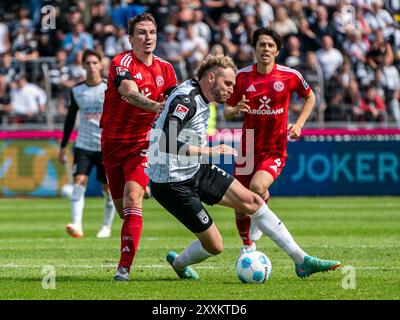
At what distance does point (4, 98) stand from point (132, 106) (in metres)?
14.5

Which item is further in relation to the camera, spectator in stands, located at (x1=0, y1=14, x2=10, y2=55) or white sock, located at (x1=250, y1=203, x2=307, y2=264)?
spectator in stands, located at (x1=0, y1=14, x2=10, y2=55)

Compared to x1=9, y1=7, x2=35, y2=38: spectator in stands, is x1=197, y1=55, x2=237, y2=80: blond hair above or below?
below

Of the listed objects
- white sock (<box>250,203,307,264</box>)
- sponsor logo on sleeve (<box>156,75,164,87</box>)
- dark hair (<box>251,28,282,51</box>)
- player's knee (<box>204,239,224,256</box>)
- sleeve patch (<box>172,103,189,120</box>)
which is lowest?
player's knee (<box>204,239,224,256</box>)

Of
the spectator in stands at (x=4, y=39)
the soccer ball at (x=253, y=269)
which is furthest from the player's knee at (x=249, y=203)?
the spectator in stands at (x=4, y=39)

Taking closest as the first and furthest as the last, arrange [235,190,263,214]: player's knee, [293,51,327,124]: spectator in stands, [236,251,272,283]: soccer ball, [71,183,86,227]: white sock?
[236,251,272,283]: soccer ball → [235,190,263,214]: player's knee → [71,183,86,227]: white sock → [293,51,327,124]: spectator in stands

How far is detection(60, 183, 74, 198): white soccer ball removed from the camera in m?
24.0

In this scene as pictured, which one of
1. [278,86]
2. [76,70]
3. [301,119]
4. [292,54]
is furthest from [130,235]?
[292,54]

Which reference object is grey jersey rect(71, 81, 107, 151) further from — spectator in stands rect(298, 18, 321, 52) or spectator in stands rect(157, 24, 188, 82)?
spectator in stands rect(298, 18, 321, 52)

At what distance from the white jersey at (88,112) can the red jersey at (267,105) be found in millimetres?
3791

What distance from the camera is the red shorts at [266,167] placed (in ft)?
39.9

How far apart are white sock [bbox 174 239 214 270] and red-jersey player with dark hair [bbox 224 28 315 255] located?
2049 mm

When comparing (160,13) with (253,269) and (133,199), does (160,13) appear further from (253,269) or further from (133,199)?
(253,269)

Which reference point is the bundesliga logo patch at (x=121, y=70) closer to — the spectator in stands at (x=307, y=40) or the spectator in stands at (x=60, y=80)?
the spectator in stands at (x=60, y=80)

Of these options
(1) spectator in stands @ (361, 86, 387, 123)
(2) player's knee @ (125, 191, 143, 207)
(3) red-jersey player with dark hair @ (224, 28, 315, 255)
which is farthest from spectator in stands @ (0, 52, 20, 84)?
(2) player's knee @ (125, 191, 143, 207)
